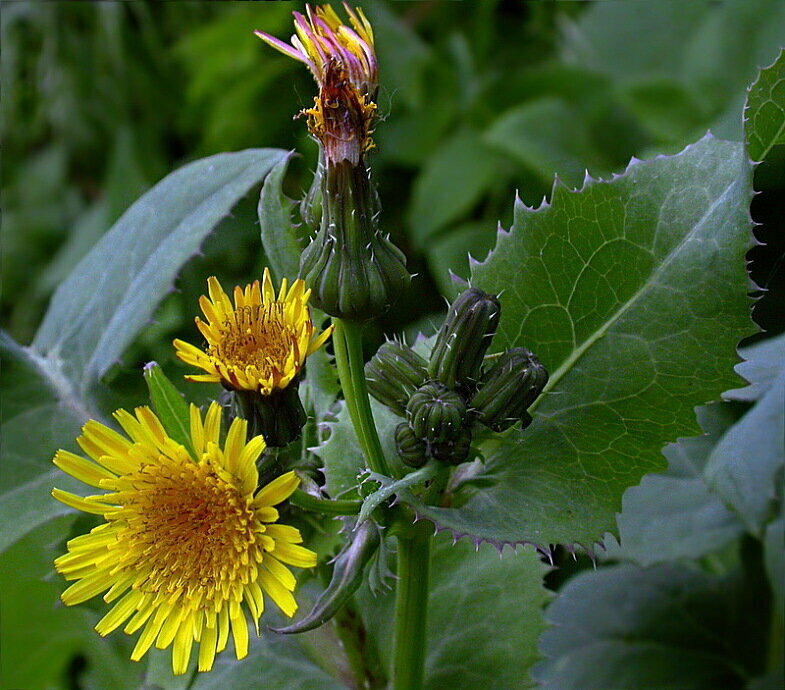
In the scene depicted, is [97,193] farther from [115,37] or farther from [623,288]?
[623,288]

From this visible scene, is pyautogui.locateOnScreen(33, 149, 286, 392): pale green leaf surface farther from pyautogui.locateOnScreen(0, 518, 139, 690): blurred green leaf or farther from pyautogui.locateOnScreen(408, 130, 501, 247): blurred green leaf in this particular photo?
pyautogui.locateOnScreen(408, 130, 501, 247): blurred green leaf

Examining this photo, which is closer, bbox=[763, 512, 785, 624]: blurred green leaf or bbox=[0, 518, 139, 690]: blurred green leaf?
bbox=[763, 512, 785, 624]: blurred green leaf

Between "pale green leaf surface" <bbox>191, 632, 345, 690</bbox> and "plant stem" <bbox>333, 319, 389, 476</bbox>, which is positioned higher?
"plant stem" <bbox>333, 319, 389, 476</bbox>

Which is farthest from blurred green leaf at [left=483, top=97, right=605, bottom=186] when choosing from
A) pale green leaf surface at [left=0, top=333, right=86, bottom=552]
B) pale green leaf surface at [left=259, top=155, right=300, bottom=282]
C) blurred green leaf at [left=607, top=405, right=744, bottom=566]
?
pale green leaf surface at [left=0, top=333, right=86, bottom=552]

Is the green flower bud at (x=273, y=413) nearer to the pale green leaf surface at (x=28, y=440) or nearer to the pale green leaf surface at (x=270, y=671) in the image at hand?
the pale green leaf surface at (x=270, y=671)

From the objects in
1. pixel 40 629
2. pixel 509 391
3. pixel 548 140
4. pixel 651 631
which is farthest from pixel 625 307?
pixel 548 140

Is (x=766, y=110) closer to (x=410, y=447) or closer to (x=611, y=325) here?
(x=611, y=325)
